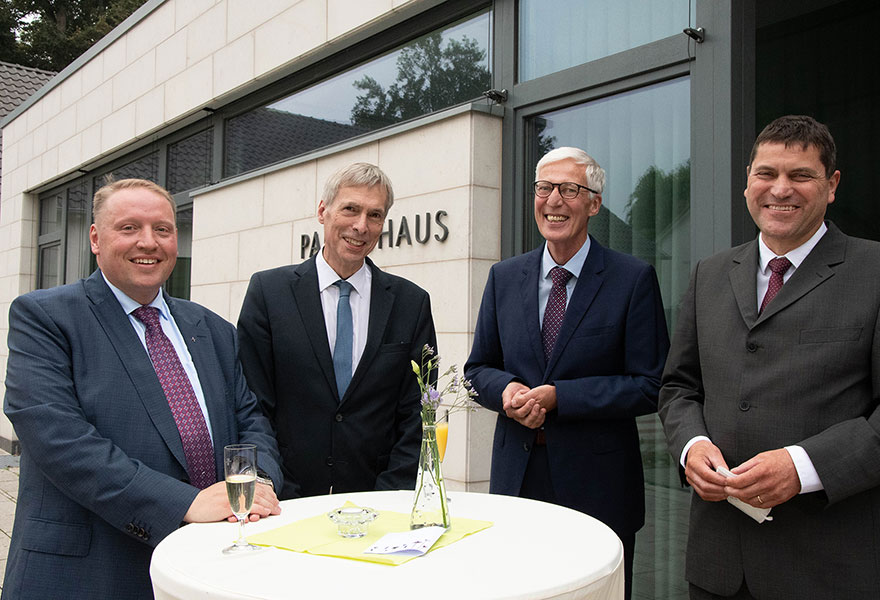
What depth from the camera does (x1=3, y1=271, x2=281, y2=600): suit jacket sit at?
6.90ft

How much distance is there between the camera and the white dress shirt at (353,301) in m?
2.94

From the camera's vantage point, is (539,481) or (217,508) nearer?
(217,508)

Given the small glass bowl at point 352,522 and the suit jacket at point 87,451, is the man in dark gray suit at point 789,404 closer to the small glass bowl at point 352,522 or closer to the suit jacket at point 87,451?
the small glass bowl at point 352,522

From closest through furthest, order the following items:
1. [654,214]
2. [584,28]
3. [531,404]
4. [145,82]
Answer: [531,404]
[654,214]
[584,28]
[145,82]

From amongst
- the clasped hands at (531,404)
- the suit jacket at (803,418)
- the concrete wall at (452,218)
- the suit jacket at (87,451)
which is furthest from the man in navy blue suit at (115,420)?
the concrete wall at (452,218)

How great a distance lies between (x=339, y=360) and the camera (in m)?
2.89

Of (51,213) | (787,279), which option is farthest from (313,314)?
(51,213)

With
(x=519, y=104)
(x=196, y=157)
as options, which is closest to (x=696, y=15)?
(x=519, y=104)

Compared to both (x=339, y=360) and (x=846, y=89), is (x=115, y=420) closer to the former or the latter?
(x=339, y=360)

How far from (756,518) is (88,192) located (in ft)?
34.1

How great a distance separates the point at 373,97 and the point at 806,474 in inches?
175

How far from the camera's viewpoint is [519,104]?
459 centimetres

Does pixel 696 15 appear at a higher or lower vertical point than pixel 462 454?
higher

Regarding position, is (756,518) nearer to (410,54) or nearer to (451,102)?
(451,102)
